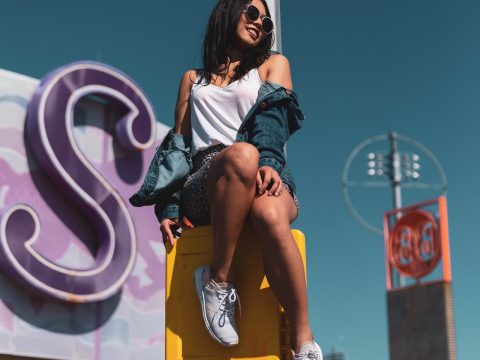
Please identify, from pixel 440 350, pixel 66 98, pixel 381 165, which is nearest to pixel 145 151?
pixel 66 98

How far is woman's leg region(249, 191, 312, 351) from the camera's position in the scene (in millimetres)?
3312

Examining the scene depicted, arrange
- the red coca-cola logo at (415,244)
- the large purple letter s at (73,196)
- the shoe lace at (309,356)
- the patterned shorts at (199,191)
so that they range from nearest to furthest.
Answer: the shoe lace at (309,356) → the patterned shorts at (199,191) → the large purple letter s at (73,196) → the red coca-cola logo at (415,244)

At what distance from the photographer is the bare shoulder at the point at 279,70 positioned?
3705 millimetres

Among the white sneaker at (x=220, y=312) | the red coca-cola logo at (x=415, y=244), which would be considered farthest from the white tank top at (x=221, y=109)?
the red coca-cola logo at (x=415, y=244)

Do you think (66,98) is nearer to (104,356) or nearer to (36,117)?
(36,117)

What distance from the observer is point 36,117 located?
11.5 metres

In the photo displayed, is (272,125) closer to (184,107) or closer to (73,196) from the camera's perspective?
(184,107)

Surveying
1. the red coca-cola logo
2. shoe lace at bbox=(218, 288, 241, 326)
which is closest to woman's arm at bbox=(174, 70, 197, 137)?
shoe lace at bbox=(218, 288, 241, 326)

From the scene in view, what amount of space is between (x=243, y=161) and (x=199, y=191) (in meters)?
0.42

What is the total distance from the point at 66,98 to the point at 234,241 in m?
9.02

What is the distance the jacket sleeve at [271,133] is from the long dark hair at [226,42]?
248mm

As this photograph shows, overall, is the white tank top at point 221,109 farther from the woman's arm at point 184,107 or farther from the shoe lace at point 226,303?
the shoe lace at point 226,303

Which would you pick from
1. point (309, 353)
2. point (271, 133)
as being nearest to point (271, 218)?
point (271, 133)

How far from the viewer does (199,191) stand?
361 cm
